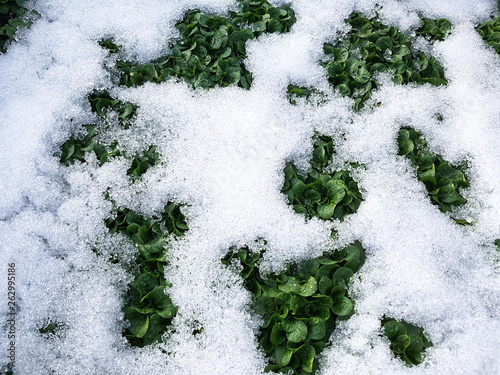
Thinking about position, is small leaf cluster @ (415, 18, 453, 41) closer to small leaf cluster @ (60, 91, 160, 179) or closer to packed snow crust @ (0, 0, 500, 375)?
packed snow crust @ (0, 0, 500, 375)

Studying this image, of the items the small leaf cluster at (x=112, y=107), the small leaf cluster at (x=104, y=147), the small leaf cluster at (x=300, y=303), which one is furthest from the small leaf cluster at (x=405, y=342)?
the small leaf cluster at (x=112, y=107)

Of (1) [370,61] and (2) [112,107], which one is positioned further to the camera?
(1) [370,61]

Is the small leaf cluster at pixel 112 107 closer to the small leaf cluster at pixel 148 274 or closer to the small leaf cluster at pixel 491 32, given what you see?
the small leaf cluster at pixel 148 274

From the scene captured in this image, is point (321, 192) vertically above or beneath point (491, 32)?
beneath

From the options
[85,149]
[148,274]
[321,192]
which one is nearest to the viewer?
[148,274]

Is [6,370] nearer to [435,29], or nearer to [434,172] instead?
[434,172]

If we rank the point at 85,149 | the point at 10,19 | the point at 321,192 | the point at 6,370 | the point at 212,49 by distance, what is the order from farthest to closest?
the point at 10,19 < the point at 212,49 < the point at 85,149 < the point at 321,192 < the point at 6,370

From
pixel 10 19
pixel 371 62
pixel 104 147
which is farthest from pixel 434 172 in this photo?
pixel 10 19

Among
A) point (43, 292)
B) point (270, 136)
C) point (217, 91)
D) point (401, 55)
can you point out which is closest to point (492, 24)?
point (401, 55)
